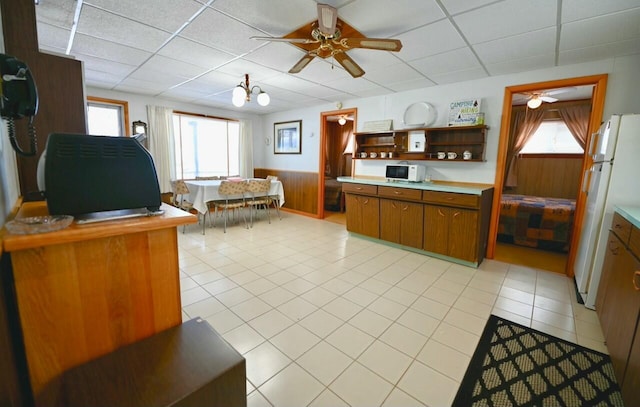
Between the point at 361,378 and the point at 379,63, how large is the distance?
3.00 metres

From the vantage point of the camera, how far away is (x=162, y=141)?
5.22m

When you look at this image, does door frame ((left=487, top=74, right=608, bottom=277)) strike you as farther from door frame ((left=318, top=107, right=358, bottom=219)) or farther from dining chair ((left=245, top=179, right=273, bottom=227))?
dining chair ((left=245, top=179, right=273, bottom=227))

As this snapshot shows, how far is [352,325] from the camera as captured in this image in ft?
6.69

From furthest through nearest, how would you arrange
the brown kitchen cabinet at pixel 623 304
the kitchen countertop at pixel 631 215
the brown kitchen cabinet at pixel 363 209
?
the brown kitchen cabinet at pixel 363 209 < the kitchen countertop at pixel 631 215 < the brown kitchen cabinet at pixel 623 304

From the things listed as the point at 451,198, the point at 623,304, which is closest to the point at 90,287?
the point at 623,304

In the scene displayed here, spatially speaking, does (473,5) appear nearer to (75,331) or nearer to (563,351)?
(563,351)

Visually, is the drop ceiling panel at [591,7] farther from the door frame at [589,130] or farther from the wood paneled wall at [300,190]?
the wood paneled wall at [300,190]

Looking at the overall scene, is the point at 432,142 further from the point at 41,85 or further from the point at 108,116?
the point at 108,116

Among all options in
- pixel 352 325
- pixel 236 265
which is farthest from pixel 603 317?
pixel 236 265

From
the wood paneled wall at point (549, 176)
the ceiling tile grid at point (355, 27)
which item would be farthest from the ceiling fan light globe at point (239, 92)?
the wood paneled wall at point (549, 176)

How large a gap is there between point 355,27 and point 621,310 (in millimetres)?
2640

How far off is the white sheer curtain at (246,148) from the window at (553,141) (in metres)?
5.94

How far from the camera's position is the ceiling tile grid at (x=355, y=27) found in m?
1.96

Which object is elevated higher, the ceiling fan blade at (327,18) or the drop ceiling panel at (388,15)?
the drop ceiling panel at (388,15)
